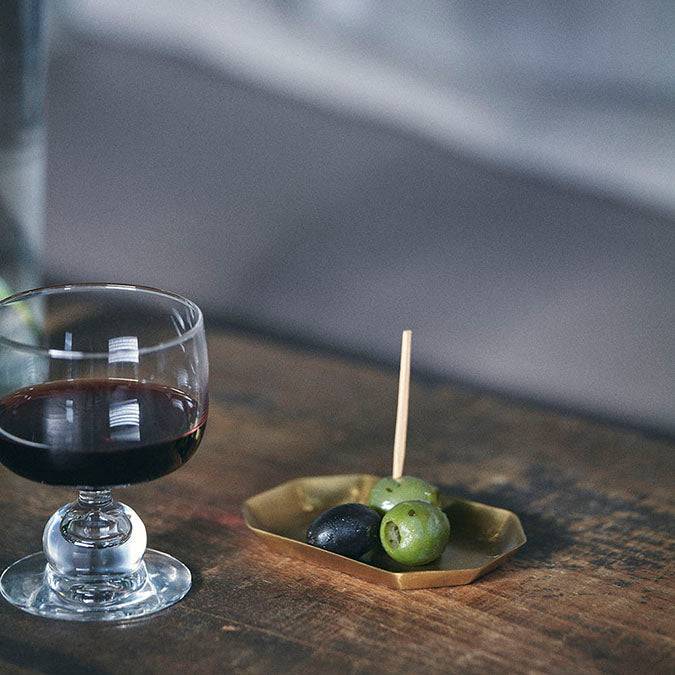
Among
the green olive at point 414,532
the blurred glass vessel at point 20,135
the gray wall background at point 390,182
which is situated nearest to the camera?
the green olive at point 414,532

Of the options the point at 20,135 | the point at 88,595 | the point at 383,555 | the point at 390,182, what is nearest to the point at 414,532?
the point at 383,555

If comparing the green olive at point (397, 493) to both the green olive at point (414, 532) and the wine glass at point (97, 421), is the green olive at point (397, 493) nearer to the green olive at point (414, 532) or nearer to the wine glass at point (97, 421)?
the green olive at point (414, 532)

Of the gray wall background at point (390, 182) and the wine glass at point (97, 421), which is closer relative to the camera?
the wine glass at point (97, 421)

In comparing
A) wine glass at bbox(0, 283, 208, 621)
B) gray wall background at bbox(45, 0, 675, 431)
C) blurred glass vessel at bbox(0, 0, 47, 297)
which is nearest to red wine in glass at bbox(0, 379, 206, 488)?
wine glass at bbox(0, 283, 208, 621)

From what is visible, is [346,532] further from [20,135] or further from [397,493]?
[20,135]

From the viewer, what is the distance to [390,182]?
6.73 ft

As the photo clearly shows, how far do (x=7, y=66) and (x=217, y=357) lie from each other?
423 mm

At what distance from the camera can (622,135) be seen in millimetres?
1936

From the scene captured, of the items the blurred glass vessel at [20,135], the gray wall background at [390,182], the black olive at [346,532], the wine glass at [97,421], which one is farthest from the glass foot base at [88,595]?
the gray wall background at [390,182]

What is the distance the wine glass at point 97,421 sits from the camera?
0.68 m

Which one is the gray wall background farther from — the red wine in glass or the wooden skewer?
the red wine in glass

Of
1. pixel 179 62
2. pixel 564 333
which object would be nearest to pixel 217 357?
pixel 564 333

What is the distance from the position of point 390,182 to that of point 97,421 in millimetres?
1447

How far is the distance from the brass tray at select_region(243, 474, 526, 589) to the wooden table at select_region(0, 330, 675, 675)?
0.5 inches
